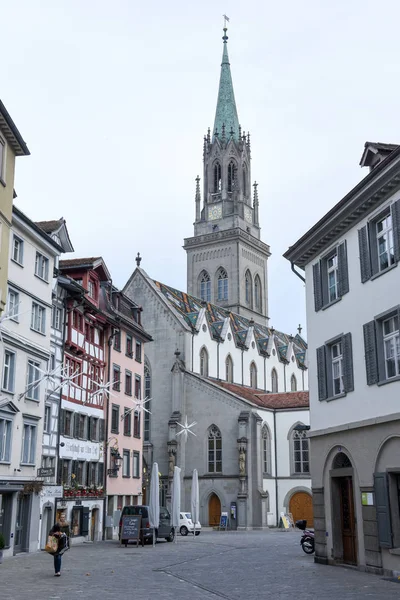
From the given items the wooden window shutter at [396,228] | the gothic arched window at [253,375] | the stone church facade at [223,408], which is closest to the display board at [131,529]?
the stone church facade at [223,408]

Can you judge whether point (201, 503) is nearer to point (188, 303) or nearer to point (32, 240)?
point (188, 303)

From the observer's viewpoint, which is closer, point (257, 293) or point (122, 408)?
point (122, 408)

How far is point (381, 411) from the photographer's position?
19.7 metres

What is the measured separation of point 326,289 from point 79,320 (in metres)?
17.4

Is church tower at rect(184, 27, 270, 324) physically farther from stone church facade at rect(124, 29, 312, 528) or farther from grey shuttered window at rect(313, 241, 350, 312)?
grey shuttered window at rect(313, 241, 350, 312)

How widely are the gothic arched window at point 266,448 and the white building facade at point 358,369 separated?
34.7m

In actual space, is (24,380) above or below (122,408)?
below

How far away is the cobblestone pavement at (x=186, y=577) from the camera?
54.6ft

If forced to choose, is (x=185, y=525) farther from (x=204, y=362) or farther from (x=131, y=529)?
(x=204, y=362)

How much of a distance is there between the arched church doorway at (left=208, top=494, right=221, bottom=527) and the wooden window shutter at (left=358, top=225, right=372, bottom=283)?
3838cm

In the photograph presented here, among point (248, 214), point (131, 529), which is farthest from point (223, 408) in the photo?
point (248, 214)

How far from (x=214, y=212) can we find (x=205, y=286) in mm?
9551

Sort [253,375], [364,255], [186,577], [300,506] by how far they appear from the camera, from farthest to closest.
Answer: [253,375] → [300,506] → [364,255] → [186,577]

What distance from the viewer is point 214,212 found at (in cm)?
9431
